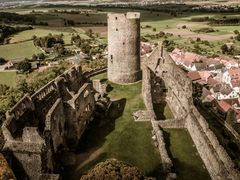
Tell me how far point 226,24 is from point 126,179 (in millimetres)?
154111

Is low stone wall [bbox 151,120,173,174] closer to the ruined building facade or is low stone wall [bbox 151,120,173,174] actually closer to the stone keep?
the ruined building facade

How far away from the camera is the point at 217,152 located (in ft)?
88.3

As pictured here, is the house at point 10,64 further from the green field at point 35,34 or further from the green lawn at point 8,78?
the green field at point 35,34

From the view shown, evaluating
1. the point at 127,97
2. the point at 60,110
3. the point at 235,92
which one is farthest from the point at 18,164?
the point at 235,92

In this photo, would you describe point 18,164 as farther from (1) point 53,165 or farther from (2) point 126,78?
(2) point 126,78

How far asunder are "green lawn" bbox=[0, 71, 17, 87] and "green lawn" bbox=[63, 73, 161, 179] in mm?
44355

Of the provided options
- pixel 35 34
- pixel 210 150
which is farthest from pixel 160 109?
pixel 35 34

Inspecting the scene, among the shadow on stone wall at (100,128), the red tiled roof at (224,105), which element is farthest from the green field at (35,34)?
the shadow on stone wall at (100,128)

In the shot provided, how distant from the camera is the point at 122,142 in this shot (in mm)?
31359

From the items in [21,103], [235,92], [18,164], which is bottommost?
[235,92]

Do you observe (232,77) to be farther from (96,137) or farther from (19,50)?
(19,50)

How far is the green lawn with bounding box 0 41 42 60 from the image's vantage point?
10131 cm

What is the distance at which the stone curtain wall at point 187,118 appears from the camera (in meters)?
25.2

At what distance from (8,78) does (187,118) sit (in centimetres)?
5847
